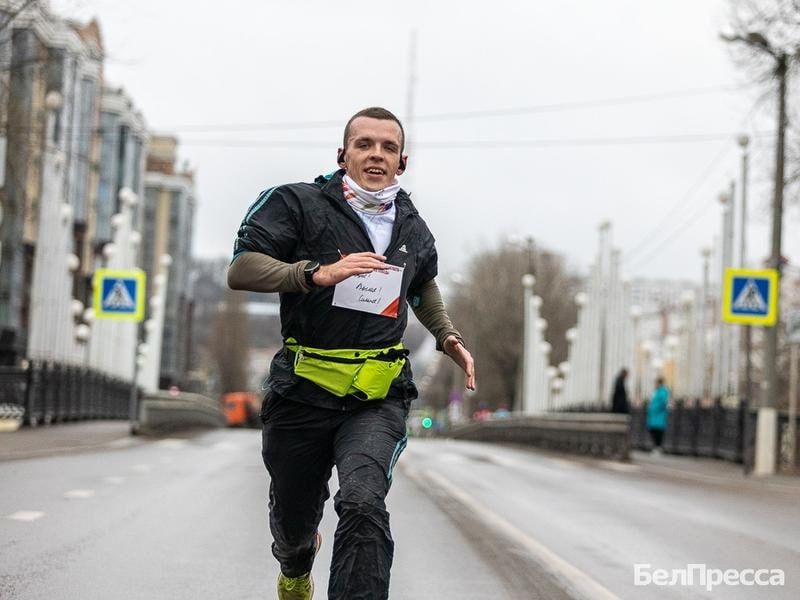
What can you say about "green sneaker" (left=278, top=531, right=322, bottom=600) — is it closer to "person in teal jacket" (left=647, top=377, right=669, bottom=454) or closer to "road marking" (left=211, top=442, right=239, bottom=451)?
"road marking" (left=211, top=442, right=239, bottom=451)

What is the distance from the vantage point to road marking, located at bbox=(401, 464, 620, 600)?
7805 millimetres

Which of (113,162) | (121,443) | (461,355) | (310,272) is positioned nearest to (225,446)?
(121,443)

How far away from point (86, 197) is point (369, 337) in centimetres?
6585

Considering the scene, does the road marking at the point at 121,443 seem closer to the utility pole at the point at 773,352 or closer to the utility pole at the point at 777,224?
the utility pole at the point at 773,352

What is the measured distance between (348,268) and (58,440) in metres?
19.6

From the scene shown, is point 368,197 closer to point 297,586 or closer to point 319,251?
point 319,251

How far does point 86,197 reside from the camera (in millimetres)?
69688

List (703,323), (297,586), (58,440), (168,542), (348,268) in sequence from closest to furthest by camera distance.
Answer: (348,268), (297,586), (168,542), (58,440), (703,323)

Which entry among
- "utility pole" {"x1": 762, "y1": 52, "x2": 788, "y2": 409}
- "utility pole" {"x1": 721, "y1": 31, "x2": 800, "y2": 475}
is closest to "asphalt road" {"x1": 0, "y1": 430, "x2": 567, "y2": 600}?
"utility pole" {"x1": 721, "y1": 31, "x2": 800, "y2": 475}

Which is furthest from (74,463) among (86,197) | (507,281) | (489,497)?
(507,281)

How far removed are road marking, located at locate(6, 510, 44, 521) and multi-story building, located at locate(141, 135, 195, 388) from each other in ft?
284

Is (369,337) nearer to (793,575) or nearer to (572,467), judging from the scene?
(793,575)

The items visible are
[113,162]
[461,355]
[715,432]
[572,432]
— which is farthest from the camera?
[113,162]

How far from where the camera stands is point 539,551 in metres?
9.72
